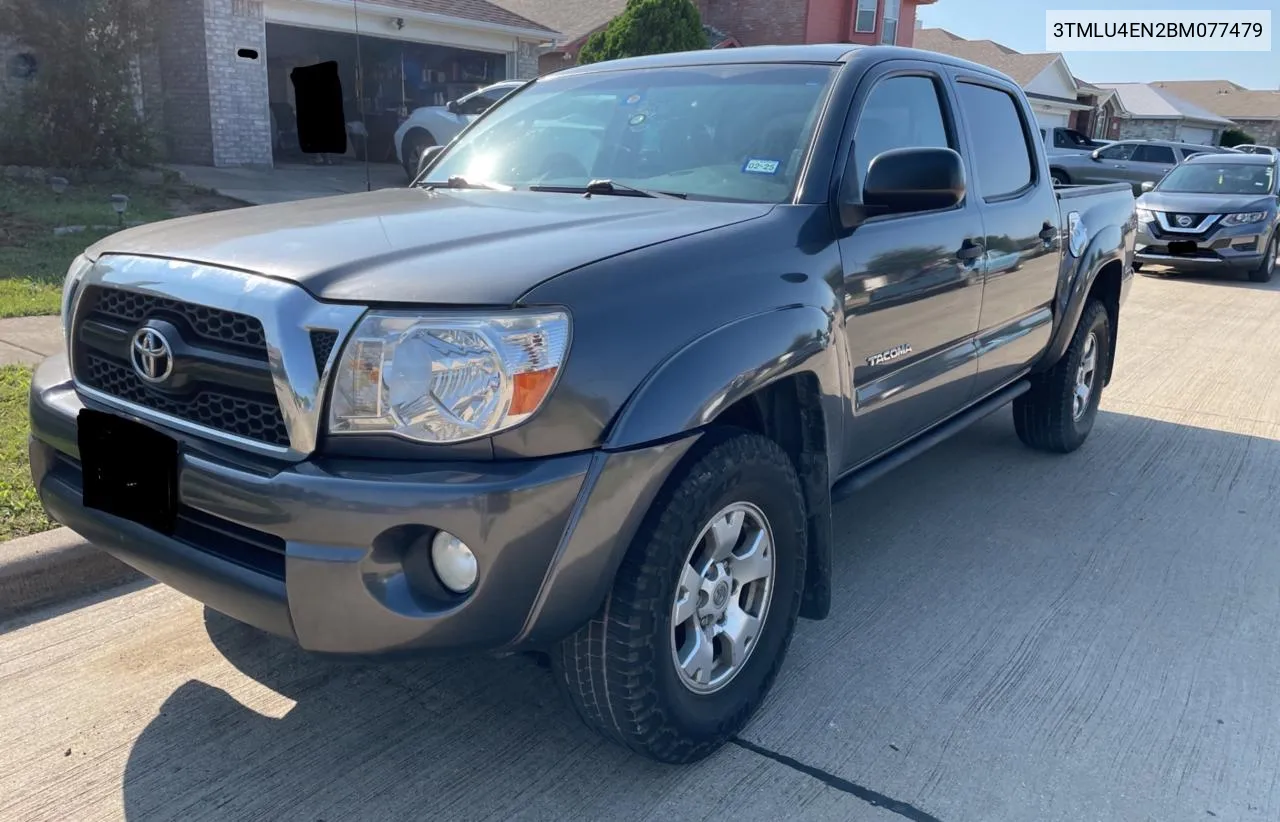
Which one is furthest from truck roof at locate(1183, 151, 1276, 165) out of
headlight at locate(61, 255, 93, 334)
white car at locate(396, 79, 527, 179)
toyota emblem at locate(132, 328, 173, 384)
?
toyota emblem at locate(132, 328, 173, 384)

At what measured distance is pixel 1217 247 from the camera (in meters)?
13.2

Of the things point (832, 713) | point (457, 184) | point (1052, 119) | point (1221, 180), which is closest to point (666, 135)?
point (457, 184)

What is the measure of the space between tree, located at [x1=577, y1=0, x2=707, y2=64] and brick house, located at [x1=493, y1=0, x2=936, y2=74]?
535 cm

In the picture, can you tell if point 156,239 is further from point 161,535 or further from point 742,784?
point 742,784

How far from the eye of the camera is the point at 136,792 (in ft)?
8.45

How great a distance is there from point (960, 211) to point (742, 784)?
7.57ft

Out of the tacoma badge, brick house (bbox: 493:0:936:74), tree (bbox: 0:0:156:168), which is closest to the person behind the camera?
the tacoma badge

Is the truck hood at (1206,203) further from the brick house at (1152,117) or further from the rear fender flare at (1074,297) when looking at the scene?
the brick house at (1152,117)

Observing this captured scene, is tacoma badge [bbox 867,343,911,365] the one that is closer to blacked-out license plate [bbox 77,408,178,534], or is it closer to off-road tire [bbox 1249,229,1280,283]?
blacked-out license plate [bbox 77,408,178,534]

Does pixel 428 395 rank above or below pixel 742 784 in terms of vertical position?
above

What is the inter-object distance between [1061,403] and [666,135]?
290cm

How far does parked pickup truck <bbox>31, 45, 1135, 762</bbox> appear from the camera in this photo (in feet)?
7.07

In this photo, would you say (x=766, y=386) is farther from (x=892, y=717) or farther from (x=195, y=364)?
(x=195, y=364)

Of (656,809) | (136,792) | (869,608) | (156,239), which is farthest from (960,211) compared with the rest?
(136,792)
